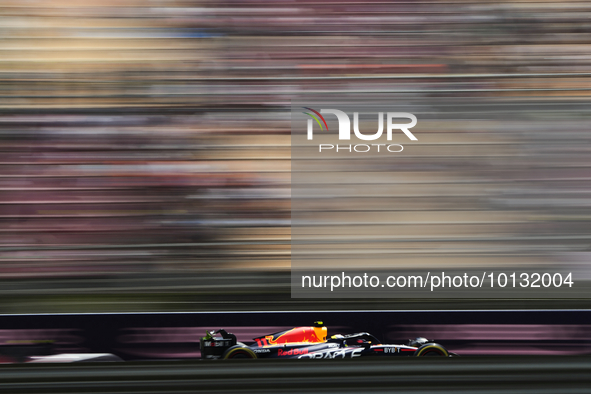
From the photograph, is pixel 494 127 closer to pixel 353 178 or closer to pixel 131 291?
pixel 353 178

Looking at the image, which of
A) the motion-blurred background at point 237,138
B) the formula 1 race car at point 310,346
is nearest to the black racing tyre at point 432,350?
the formula 1 race car at point 310,346

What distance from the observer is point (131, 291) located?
2.71m

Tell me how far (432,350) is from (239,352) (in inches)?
42.0

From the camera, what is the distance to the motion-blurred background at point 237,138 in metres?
2.71

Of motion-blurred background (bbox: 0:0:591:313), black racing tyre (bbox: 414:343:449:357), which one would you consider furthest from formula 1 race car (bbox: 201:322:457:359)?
motion-blurred background (bbox: 0:0:591:313)

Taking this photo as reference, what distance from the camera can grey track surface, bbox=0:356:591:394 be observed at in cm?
245

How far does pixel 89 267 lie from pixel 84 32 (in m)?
1.32

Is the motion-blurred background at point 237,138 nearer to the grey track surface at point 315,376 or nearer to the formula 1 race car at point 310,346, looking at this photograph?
the formula 1 race car at point 310,346

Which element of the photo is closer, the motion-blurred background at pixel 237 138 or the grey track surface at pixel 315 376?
the grey track surface at pixel 315 376

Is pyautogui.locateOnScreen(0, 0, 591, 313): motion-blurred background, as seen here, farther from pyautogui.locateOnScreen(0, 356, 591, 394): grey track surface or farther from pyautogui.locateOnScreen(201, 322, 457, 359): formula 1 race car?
pyautogui.locateOnScreen(0, 356, 591, 394): grey track surface

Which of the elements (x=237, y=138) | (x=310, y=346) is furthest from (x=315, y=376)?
(x=237, y=138)

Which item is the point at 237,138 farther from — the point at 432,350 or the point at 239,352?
the point at 432,350

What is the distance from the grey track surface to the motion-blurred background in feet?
1.02

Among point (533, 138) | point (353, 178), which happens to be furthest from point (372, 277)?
point (533, 138)
